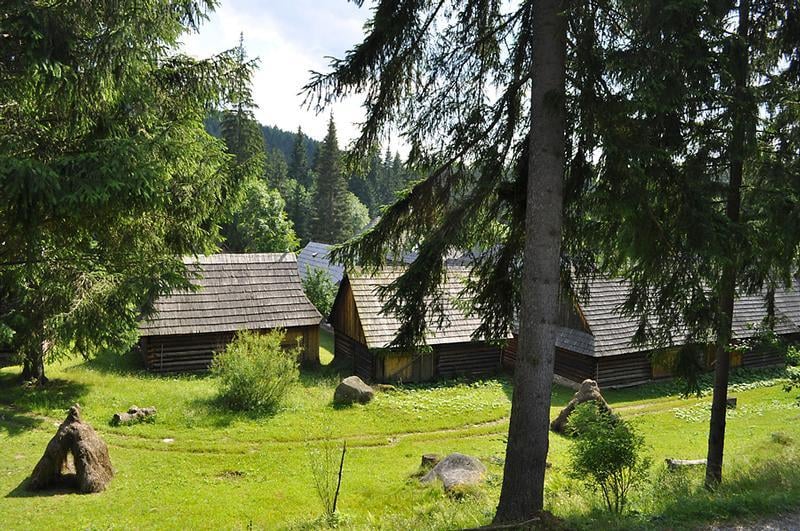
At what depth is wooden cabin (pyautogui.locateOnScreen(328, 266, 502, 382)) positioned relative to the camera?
67.4 feet

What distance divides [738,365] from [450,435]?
15.3 metres

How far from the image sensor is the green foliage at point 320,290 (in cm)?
3050

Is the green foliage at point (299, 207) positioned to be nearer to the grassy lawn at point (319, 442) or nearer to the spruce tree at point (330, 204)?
the spruce tree at point (330, 204)

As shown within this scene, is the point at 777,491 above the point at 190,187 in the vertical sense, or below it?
below

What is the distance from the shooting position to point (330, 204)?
54844 mm

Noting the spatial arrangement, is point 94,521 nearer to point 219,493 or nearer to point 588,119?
point 219,493

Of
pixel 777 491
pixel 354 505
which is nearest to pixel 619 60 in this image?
pixel 777 491

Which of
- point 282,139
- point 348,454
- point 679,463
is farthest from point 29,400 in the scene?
point 282,139

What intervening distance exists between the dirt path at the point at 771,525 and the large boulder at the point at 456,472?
5103 millimetres

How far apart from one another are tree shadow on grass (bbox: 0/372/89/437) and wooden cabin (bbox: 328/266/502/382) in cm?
929

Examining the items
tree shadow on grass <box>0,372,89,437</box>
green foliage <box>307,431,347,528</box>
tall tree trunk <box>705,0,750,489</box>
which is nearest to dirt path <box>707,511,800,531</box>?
tall tree trunk <box>705,0,750,489</box>

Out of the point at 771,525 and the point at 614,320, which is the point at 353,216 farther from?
the point at 771,525

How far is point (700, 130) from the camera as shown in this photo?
7961mm

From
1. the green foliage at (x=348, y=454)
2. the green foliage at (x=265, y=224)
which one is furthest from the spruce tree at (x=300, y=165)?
the green foliage at (x=348, y=454)
